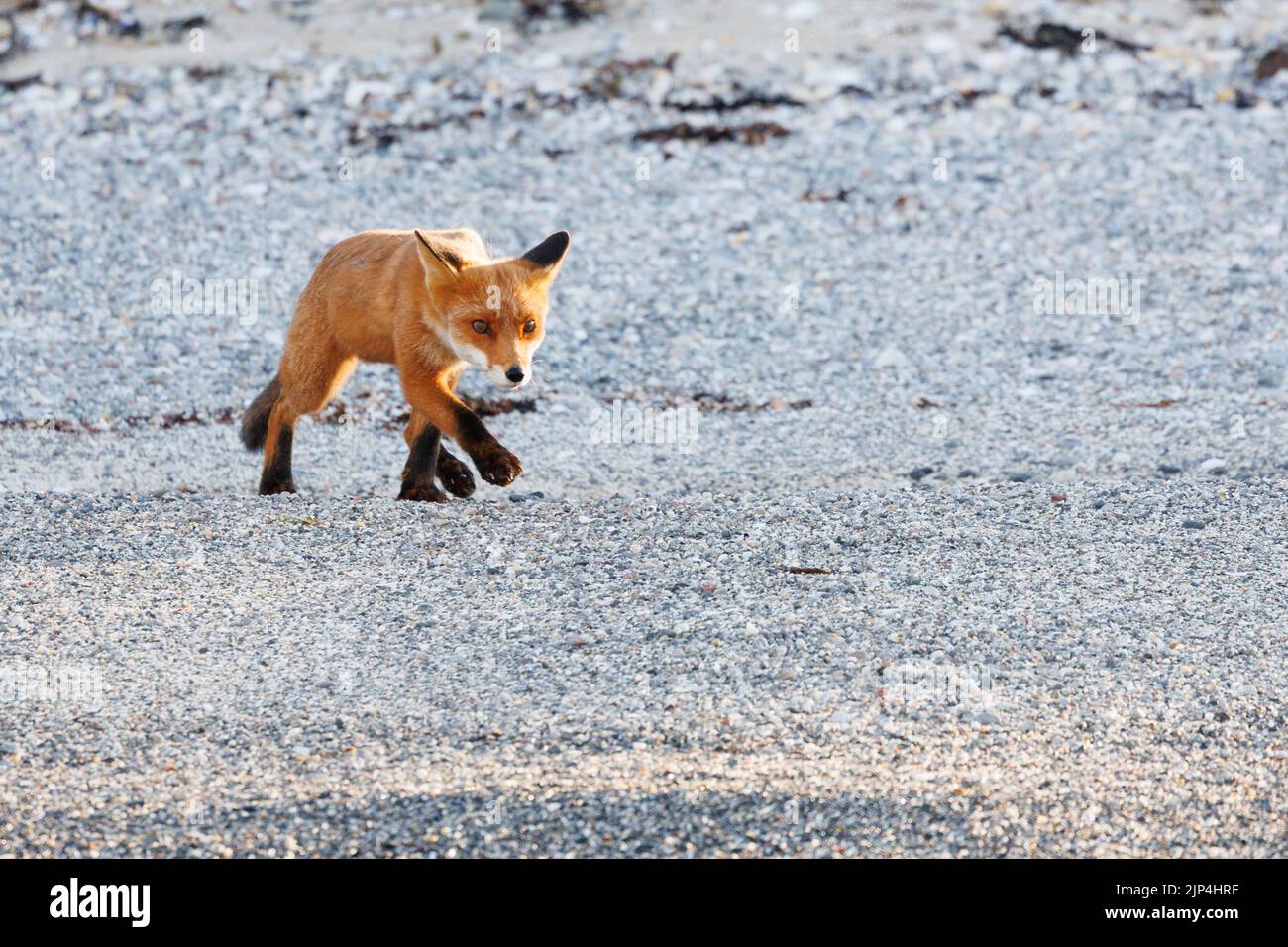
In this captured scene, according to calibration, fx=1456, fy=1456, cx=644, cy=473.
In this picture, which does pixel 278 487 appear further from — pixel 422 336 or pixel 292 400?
pixel 422 336

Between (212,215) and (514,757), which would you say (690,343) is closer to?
(212,215)

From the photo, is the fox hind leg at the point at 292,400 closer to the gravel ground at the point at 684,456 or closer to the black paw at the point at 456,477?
the gravel ground at the point at 684,456

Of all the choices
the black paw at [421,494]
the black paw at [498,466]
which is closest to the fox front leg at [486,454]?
the black paw at [498,466]

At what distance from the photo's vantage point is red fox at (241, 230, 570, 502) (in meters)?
5.73

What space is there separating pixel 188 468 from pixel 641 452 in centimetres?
247

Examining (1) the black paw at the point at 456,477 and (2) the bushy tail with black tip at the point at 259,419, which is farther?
(2) the bushy tail with black tip at the point at 259,419

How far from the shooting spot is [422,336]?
19.9 ft

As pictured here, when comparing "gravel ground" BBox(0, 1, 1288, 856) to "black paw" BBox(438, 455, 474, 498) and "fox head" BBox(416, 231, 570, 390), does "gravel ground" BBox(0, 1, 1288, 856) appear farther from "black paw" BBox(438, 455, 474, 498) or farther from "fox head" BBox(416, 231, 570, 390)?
"fox head" BBox(416, 231, 570, 390)

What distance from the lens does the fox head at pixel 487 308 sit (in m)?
5.66

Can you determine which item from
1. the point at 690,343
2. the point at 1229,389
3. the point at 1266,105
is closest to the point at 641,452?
the point at 690,343

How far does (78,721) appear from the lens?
449 cm

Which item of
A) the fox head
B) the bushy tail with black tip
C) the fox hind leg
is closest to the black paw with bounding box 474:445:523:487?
the fox head

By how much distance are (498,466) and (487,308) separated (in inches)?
24.4

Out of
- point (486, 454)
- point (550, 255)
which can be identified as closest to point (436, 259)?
point (550, 255)
